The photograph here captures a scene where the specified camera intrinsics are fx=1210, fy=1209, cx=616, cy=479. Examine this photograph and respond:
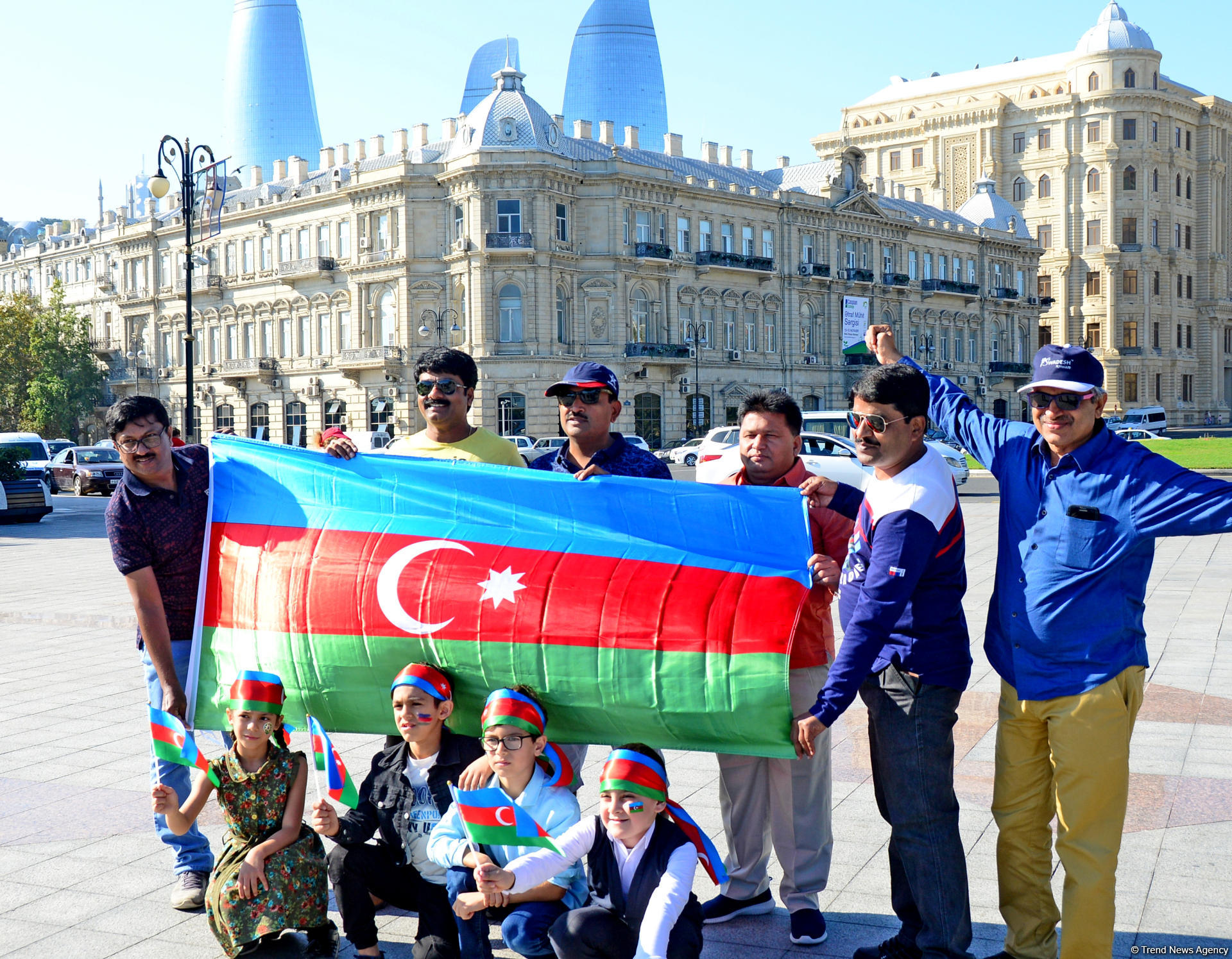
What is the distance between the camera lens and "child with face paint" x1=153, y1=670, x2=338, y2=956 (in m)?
4.38

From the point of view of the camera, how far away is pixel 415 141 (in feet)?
201

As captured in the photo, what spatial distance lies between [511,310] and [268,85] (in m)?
109

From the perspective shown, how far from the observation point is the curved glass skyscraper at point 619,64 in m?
120

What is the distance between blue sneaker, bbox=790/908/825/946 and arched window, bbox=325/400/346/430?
54.7 m

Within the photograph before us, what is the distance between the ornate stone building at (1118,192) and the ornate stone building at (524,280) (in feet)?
61.0

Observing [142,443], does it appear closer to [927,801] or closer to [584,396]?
[584,396]

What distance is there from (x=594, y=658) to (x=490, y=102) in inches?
2031

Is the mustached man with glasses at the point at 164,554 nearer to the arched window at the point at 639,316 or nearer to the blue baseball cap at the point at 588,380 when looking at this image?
the blue baseball cap at the point at 588,380

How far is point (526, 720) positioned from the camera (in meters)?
4.28

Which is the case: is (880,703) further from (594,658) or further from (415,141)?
(415,141)

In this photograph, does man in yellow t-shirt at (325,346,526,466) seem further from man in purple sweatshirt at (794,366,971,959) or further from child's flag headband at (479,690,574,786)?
man in purple sweatshirt at (794,366,971,959)

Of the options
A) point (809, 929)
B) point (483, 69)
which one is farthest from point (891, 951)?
point (483, 69)

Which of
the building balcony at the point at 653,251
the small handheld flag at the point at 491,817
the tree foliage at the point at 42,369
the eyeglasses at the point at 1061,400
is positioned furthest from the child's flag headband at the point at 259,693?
the tree foliage at the point at 42,369

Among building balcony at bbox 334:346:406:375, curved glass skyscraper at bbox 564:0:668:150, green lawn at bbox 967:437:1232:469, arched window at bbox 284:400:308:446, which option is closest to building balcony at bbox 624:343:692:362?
building balcony at bbox 334:346:406:375
